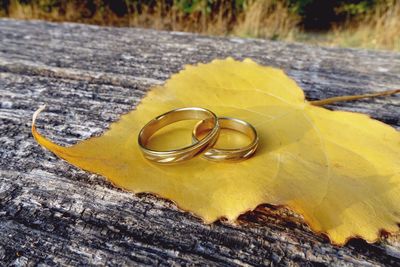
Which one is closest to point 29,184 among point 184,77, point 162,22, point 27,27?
point 184,77

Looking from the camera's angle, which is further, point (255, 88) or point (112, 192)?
point (255, 88)

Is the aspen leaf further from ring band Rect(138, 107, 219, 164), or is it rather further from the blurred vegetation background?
the blurred vegetation background

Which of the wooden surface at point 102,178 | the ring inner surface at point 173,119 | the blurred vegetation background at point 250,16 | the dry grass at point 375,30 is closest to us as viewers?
the wooden surface at point 102,178

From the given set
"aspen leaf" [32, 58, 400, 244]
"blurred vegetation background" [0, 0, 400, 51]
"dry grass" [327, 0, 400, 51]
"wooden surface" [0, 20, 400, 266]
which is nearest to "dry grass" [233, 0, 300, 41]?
"blurred vegetation background" [0, 0, 400, 51]

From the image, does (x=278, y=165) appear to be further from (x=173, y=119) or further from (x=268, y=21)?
(x=268, y=21)

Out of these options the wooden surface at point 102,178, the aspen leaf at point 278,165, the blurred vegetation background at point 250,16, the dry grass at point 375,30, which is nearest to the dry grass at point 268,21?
the blurred vegetation background at point 250,16

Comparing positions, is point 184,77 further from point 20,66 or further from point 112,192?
point 20,66

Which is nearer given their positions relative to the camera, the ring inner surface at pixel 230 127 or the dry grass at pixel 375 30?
the ring inner surface at pixel 230 127

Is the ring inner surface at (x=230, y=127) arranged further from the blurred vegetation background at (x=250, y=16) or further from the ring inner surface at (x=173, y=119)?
the blurred vegetation background at (x=250, y=16)
